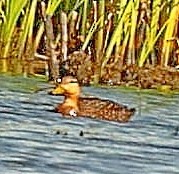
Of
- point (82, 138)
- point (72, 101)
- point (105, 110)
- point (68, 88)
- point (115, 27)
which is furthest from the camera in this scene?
point (115, 27)

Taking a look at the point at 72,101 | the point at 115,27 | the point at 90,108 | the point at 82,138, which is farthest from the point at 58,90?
the point at 115,27

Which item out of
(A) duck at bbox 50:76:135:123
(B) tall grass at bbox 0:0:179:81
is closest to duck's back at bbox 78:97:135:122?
(A) duck at bbox 50:76:135:123

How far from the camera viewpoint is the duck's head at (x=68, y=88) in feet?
18.5

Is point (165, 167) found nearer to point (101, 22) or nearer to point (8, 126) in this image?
point (8, 126)

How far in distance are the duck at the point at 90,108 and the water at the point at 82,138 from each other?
51mm

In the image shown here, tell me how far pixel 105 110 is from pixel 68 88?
0.36 m

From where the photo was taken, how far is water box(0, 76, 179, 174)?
441 centimetres

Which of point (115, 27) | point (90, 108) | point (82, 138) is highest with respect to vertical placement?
point (115, 27)

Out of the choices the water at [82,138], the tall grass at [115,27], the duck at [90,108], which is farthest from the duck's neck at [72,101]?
the tall grass at [115,27]

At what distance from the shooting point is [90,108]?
5402mm

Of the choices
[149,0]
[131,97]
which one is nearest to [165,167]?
[131,97]

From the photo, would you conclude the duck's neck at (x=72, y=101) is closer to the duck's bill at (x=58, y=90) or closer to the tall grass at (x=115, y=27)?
the duck's bill at (x=58, y=90)

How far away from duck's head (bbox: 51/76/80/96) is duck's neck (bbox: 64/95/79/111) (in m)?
0.02

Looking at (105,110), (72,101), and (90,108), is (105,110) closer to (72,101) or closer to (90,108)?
(90,108)
